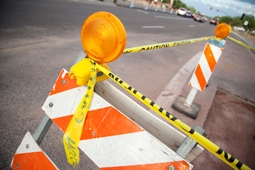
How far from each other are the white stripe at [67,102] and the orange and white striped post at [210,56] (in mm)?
2384

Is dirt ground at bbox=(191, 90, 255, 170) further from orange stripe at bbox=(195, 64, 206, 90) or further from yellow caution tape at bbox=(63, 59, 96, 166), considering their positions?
yellow caution tape at bbox=(63, 59, 96, 166)

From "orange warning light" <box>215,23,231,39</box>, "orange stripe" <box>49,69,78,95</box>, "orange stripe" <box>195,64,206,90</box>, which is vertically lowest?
"orange stripe" <box>195,64,206,90</box>

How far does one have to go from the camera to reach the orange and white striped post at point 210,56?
263cm

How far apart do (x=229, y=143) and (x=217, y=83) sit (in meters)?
2.86

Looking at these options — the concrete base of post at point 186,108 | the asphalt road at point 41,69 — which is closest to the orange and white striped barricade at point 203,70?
the concrete base of post at point 186,108

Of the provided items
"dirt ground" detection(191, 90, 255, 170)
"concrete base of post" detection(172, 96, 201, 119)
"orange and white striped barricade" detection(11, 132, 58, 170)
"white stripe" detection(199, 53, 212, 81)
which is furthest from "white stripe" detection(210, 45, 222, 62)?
"orange and white striped barricade" detection(11, 132, 58, 170)

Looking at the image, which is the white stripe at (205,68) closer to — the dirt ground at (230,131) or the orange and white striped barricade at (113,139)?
the dirt ground at (230,131)

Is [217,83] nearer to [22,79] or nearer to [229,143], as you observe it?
[229,143]

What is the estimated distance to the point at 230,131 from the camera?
2998mm

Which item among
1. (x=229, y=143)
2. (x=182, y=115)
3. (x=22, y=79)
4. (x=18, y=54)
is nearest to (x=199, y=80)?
(x=182, y=115)

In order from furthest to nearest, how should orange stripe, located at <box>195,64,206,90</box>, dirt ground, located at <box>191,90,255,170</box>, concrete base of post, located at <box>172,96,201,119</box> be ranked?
concrete base of post, located at <box>172,96,201,119</box>, orange stripe, located at <box>195,64,206,90</box>, dirt ground, located at <box>191,90,255,170</box>

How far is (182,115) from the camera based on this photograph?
10.1 ft

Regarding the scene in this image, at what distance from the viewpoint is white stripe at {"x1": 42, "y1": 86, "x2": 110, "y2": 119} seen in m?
0.88

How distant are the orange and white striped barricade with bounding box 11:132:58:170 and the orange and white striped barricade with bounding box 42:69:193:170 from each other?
0.25 meters
